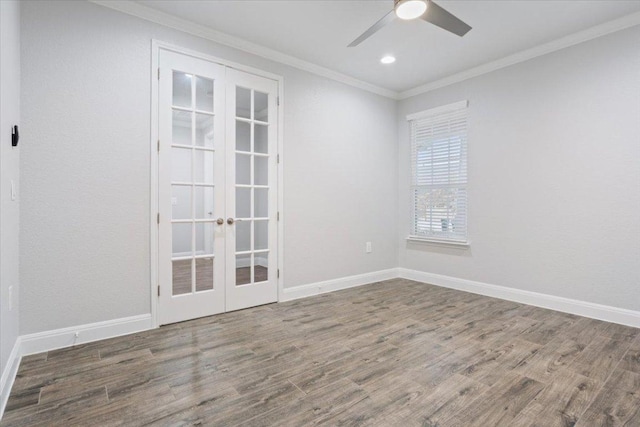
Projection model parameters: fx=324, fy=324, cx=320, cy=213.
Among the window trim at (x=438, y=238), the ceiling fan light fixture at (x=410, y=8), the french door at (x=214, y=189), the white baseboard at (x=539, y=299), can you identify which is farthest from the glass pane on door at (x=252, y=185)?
the white baseboard at (x=539, y=299)

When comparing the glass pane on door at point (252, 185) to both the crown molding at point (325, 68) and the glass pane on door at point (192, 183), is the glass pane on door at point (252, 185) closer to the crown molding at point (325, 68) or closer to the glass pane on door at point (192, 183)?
the glass pane on door at point (192, 183)

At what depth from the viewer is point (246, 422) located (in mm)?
1676

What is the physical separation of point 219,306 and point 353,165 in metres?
2.54

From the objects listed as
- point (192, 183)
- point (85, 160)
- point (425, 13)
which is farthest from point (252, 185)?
point (425, 13)

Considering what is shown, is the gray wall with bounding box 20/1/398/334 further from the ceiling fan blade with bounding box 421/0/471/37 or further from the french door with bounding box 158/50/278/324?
the ceiling fan blade with bounding box 421/0/471/37

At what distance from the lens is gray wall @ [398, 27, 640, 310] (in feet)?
10.1

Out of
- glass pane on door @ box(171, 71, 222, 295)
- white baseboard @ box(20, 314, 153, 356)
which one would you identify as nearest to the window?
glass pane on door @ box(171, 71, 222, 295)

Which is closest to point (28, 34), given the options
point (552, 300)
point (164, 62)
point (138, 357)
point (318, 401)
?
point (164, 62)

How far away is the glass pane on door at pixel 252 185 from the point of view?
3588 millimetres

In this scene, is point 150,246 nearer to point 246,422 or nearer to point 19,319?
point 19,319

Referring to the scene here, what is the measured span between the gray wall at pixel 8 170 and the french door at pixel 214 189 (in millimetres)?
971

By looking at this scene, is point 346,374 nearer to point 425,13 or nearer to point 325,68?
point 425,13

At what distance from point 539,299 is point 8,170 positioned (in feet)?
15.9

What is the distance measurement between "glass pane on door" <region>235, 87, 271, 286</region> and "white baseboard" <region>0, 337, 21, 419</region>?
1.76m
